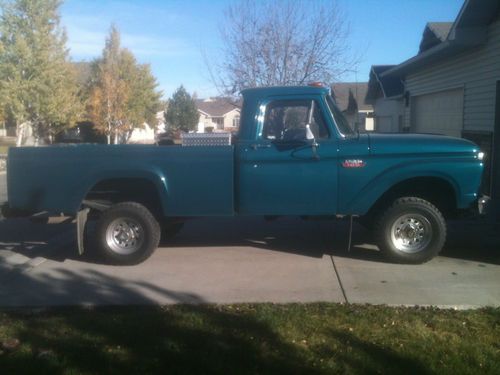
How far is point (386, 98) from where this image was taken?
78.6 ft

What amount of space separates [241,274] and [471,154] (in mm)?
3147

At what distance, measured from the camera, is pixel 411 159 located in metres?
6.85

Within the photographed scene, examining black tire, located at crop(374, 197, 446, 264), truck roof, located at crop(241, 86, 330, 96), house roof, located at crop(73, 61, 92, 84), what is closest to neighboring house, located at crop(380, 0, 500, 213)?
black tire, located at crop(374, 197, 446, 264)

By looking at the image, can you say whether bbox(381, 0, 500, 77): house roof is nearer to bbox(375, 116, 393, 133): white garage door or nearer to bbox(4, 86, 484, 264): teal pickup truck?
bbox(4, 86, 484, 264): teal pickup truck

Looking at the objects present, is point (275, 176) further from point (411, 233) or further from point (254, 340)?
point (254, 340)

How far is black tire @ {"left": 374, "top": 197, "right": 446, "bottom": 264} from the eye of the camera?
6.94m

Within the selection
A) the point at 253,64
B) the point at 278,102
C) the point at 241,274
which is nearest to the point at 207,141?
the point at 278,102

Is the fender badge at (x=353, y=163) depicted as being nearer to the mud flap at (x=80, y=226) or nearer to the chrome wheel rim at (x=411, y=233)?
the chrome wheel rim at (x=411, y=233)

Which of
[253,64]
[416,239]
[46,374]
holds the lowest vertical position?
[46,374]

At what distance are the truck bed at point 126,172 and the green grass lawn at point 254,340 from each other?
6.18ft

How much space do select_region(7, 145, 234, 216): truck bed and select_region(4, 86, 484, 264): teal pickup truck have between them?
1 cm

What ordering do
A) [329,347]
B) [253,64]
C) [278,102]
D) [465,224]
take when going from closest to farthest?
1. [329,347]
2. [278,102]
3. [465,224]
4. [253,64]

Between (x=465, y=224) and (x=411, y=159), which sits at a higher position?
(x=411, y=159)

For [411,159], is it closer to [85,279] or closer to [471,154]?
[471,154]
